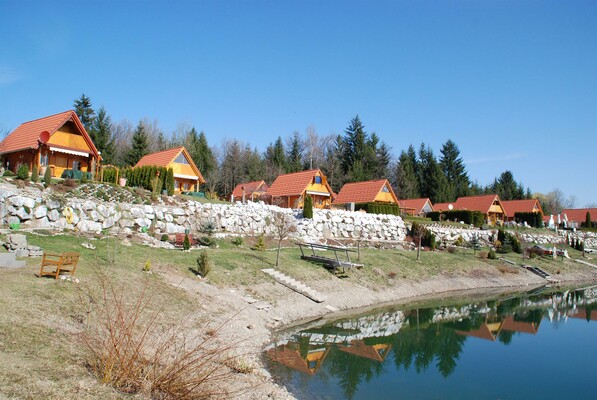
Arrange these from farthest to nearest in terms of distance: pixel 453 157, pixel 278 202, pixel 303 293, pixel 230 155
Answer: pixel 453 157 → pixel 230 155 → pixel 278 202 → pixel 303 293

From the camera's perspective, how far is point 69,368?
8094 millimetres

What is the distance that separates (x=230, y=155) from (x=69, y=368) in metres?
65.0

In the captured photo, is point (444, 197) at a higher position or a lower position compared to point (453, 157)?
lower

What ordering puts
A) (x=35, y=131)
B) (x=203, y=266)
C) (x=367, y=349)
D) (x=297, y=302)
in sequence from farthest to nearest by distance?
(x=35, y=131) → (x=297, y=302) → (x=203, y=266) → (x=367, y=349)

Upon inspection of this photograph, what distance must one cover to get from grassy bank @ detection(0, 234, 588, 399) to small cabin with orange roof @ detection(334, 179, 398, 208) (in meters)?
15.3

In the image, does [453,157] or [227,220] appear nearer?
[227,220]

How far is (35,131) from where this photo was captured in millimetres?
34094

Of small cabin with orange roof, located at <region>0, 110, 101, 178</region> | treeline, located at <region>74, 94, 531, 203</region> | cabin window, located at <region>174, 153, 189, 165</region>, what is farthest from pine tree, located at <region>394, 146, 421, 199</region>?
small cabin with orange roof, located at <region>0, 110, 101, 178</region>

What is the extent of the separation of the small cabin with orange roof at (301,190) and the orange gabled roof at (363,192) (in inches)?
184

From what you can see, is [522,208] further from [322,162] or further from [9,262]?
[9,262]

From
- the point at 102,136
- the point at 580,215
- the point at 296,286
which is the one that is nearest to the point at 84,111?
the point at 102,136

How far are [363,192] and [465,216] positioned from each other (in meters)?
13.0

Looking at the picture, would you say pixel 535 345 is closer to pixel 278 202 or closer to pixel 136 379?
pixel 136 379

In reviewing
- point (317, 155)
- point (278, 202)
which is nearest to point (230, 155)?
point (317, 155)
